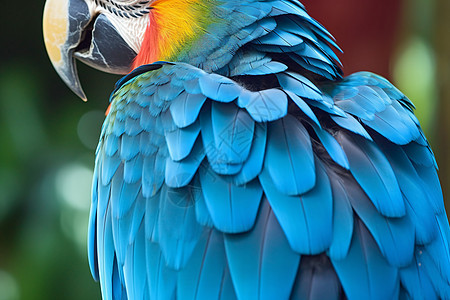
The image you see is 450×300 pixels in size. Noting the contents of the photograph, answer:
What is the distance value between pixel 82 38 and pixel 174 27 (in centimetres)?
22

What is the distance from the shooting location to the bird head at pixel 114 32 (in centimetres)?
92

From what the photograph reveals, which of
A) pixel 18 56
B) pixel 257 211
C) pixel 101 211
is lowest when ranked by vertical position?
pixel 18 56

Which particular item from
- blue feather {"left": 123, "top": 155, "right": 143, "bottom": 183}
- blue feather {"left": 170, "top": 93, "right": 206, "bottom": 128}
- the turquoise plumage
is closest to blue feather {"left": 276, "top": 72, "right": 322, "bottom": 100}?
the turquoise plumage

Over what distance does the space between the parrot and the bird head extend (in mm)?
14

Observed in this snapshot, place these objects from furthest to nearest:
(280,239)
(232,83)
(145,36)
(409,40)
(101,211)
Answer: (409,40)
(145,36)
(101,211)
(232,83)
(280,239)

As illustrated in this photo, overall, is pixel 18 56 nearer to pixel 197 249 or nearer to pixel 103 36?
pixel 103 36

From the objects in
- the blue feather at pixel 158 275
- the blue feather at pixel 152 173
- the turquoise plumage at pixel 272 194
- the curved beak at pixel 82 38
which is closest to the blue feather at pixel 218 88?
the turquoise plumage at pixel 272 194

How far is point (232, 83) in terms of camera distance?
0.75 meters

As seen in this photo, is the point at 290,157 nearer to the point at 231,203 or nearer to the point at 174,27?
the point at 231,203

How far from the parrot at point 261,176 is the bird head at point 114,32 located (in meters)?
0.01

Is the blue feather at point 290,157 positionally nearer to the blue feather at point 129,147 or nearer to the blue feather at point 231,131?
the blue feather at point 231,131

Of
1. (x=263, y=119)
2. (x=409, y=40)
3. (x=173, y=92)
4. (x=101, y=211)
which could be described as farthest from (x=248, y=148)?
(x=409, y=40)

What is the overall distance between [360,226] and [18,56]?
1.88 metres

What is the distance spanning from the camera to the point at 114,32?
101cm
